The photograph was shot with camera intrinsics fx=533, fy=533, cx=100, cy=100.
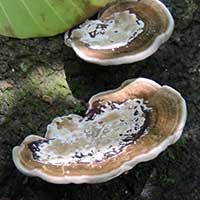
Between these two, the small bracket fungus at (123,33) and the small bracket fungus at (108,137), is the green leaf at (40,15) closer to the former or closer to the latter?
the small bracket fungus at (123,33)

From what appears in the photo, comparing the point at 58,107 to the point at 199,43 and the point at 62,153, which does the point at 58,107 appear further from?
the point at 199,43

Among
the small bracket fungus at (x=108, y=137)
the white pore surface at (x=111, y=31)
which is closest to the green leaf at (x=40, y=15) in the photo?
the white pore surface at (x=111, y=31)

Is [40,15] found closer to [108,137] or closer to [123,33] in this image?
[123,33]

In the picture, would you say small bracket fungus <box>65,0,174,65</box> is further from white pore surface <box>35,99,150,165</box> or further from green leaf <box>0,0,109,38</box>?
white pore surface <box>35,99,150,165</box>

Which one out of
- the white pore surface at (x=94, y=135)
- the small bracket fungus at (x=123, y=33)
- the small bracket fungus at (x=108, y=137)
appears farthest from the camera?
the small bracket fungus at (x=123, y=33)

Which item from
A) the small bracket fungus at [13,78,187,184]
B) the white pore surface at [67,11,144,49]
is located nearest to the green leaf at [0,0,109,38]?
the white pore surface at [67,11,144,49]

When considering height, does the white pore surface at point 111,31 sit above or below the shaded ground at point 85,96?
above
